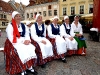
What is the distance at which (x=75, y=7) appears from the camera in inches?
1219

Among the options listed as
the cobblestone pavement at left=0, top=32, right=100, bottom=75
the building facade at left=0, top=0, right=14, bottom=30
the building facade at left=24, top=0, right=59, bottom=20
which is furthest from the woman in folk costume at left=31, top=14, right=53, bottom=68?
the building facade at left=0, top=0, right=14, bottom=30

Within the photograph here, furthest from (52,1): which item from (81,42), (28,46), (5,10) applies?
(28,46)

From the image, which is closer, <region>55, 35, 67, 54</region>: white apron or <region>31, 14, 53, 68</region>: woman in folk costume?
<region>31, 14, 53, 68</region>: woman in folk costume

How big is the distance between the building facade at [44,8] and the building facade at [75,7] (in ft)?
4.83

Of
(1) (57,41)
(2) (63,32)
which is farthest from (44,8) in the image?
(1) (57,41)

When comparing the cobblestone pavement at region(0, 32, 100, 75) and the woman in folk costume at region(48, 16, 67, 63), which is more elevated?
the woman in folk costume at region(48, 16, 67, 63)

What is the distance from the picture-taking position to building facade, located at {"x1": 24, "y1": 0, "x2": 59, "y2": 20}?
3431cm

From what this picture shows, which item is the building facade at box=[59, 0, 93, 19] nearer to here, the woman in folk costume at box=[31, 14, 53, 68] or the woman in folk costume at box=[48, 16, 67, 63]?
the woman in folk costume at box=[48, 16, 67, 63]

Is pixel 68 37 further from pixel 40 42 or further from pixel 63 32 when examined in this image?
pixel 40 42

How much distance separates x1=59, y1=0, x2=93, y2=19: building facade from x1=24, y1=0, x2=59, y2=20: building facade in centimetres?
147

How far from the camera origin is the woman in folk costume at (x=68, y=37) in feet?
19.9

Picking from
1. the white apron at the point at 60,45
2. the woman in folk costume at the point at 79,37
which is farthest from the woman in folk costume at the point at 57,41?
the woman in folk costume at the point at 79,37

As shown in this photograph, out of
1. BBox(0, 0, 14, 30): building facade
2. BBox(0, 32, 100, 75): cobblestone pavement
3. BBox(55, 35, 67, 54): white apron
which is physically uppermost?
BBox(0, 0, 14, 30): building facade

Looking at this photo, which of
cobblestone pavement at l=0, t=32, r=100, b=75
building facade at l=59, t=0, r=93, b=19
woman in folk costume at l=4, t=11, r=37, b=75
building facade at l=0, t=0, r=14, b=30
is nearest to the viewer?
woman in folk costume at l=4, t=11, r=37, b=75
